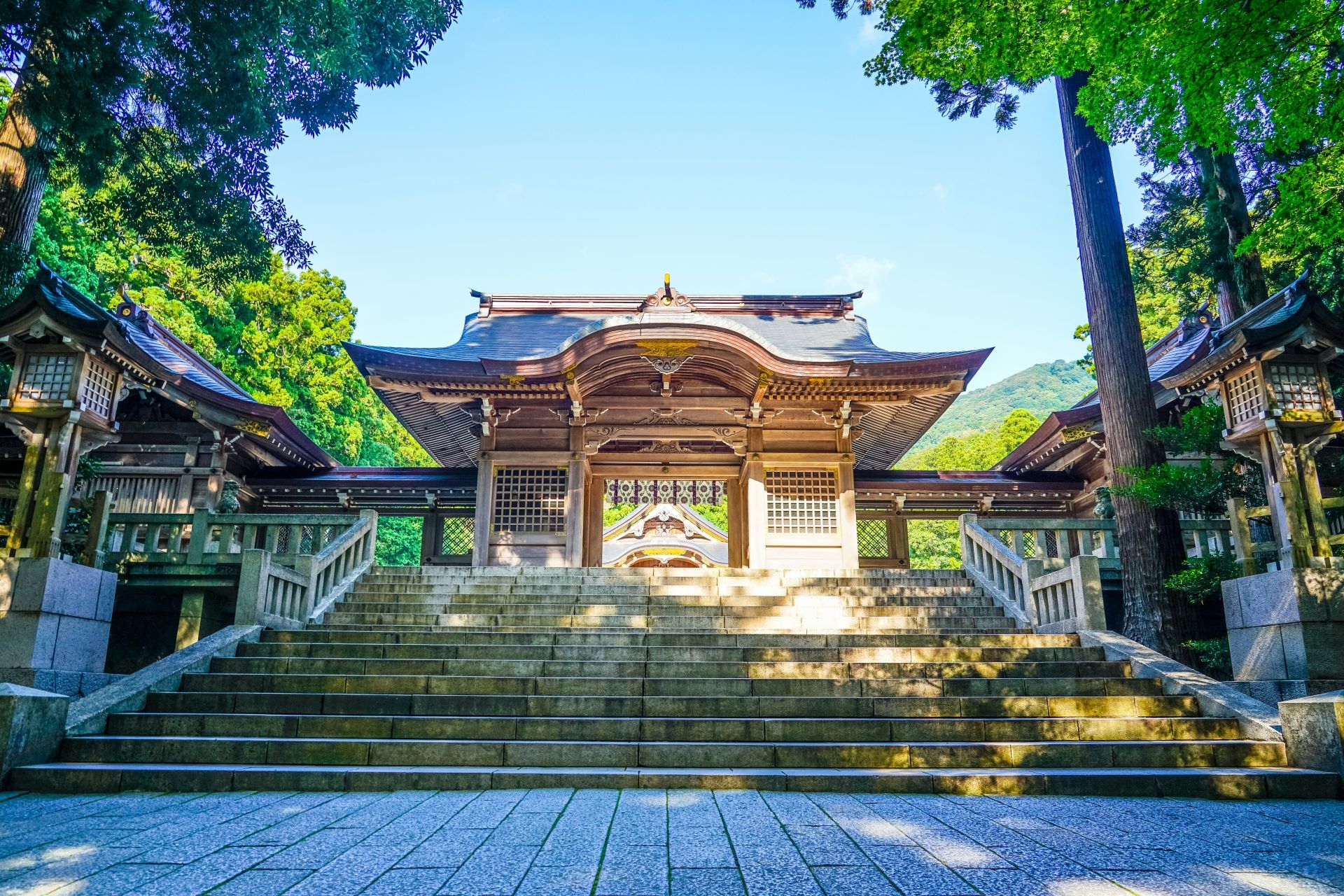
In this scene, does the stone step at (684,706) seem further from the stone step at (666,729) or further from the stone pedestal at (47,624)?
the stone pedestal at (47,624)

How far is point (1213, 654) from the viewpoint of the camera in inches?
276

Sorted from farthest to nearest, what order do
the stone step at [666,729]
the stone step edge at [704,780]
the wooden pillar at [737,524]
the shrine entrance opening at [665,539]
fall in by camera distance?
1. the shrine entrance opening at [665,539]
2. the wooden pillar at [737,524]
3. the stone step at [666,729]
4. the stone step edge at [704,780]

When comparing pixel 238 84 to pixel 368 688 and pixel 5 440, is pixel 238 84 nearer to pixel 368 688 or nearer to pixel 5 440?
pixel 368 688

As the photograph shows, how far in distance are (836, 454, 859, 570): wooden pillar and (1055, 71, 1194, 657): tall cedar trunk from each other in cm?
459

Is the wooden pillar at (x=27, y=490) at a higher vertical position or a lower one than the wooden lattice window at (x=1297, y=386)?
lower

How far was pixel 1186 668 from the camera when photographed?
6.14m

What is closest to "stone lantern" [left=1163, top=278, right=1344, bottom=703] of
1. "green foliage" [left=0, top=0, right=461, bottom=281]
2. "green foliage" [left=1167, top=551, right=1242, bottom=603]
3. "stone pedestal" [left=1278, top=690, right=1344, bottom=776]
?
"green foliage" [left=1167, top=551, right=1242, bottom=603]

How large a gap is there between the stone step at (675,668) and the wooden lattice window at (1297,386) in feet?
8.71

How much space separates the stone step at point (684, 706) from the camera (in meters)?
5.60

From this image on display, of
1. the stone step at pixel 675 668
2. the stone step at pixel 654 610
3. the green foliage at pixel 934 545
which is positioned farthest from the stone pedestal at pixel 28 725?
the green foliage at pixel 934 545

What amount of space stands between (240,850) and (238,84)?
8.20 metres

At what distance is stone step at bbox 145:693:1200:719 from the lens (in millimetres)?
5602

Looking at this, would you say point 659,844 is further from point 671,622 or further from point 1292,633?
point 1292,633

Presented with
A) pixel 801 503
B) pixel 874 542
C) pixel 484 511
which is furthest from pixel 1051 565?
pixel 874 542
